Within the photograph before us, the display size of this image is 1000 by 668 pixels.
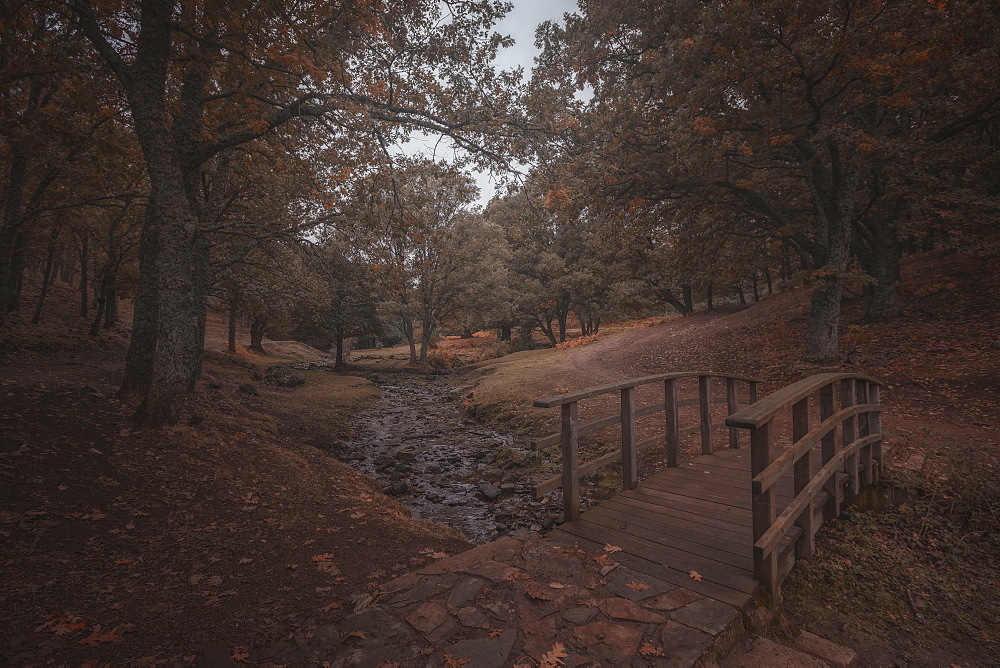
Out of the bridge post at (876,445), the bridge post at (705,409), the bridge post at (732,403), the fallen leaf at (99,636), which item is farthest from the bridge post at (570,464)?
the bridge post at (876,445)

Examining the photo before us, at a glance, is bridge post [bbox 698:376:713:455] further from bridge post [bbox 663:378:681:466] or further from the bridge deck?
the bridge deck

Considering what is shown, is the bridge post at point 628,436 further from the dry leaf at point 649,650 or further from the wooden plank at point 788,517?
the dry leaf at point 649,650

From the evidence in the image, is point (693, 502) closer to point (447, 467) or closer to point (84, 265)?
point (447, 467)

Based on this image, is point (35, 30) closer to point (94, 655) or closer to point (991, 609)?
point (94, 655)

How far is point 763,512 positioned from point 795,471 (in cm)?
80

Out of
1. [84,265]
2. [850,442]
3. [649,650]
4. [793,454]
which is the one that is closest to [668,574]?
[649,650]

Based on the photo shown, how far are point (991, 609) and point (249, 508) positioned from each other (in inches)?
337

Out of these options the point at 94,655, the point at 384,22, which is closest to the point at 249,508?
the point at 94,655

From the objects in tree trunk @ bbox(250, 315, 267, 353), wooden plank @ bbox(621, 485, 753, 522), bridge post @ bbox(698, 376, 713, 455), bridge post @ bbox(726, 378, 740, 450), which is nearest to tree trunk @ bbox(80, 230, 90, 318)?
tree trunk @ bbox(250, 315, 267, 353)

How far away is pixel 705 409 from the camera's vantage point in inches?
267

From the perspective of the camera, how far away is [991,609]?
391 centimetres

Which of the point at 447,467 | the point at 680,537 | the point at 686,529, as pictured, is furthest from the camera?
the point at 447,467

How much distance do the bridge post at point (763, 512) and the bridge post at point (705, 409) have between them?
3059mm

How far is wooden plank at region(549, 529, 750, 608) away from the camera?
3283 millimetres
